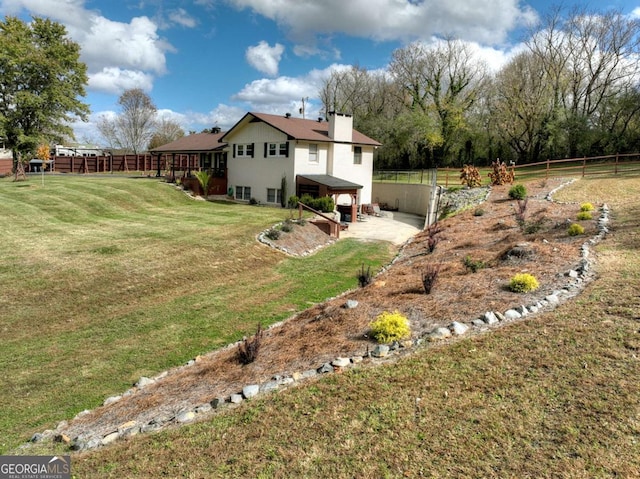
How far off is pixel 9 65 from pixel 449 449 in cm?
4470

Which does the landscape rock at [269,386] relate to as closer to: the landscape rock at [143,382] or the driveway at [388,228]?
the landscape rock at [143,382]

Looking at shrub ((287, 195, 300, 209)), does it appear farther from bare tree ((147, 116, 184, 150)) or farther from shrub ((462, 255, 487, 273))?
bare tree ((147, 116, 184, 150))

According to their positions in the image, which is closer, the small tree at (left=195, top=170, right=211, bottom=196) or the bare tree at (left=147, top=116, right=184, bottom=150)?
the small tree at (left=195, top=170, right=211, bottom=196)

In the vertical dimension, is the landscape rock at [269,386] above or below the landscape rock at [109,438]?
above

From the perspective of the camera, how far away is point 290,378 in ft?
20.4

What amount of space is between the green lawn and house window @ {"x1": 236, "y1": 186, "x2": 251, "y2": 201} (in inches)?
405

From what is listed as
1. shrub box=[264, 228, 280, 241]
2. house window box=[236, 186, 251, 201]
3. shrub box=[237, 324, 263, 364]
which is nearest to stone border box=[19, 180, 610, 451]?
shrub box=[237, 324, 263, 364]

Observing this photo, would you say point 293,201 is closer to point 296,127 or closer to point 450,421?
point 296,127

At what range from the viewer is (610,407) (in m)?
4.59

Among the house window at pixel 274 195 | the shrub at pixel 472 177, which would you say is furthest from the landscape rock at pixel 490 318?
the house window at pixel 274 195

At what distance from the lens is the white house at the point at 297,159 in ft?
99.6

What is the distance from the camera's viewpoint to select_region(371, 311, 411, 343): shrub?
6.86m

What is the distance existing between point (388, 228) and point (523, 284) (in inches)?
752

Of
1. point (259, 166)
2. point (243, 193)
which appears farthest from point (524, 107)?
point (243, 193)
